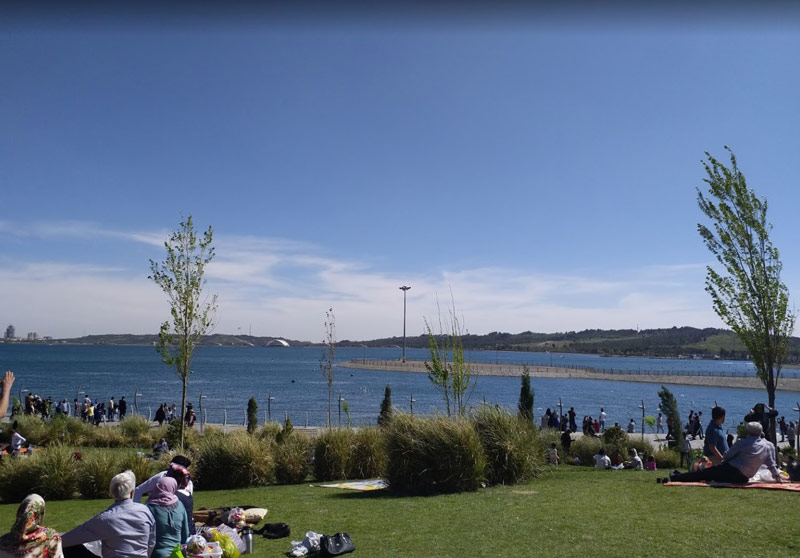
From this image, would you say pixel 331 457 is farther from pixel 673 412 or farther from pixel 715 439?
pixel 673 412

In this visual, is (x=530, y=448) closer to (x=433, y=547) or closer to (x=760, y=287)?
(x=433, y=547)

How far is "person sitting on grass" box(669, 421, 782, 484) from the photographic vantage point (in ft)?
31.9

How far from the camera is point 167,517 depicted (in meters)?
6.52

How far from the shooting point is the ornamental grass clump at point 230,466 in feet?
44.4

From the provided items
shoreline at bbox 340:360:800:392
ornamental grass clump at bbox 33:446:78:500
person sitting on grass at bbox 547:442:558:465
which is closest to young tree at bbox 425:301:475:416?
person sitting on grass at bbox 547:442:558:465

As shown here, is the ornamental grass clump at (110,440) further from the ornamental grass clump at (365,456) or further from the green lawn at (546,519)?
the ornamental grass clump at (365,456)

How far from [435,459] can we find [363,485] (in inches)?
79.1

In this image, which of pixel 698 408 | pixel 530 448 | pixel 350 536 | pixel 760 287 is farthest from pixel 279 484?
pixel 698 408

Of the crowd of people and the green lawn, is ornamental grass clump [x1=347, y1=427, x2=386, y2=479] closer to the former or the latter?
the green lawn

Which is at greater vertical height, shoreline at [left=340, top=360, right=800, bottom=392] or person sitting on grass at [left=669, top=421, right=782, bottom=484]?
person sitting on grass at [left=669, top=421, right=782, bottom=484]

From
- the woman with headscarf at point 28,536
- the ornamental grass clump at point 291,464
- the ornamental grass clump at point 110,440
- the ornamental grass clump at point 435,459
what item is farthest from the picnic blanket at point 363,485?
the ornamental grass clump at point 110,440

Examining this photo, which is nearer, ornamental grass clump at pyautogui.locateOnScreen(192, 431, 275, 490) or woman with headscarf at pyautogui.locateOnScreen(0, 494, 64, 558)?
woman with headscarf at pyautogui.locateOnScreen(0, 494, 64, 558)

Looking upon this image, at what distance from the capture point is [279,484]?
1392 centimetres

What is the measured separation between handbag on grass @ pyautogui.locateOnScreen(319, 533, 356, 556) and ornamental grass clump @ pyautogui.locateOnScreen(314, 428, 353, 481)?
6899mm
